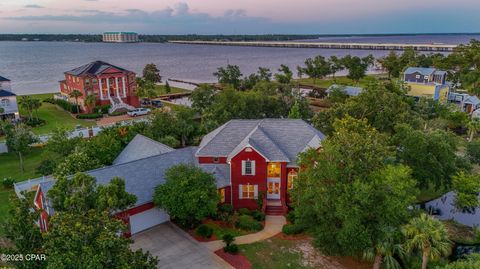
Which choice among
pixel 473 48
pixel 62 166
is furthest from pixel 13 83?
pixel 473 48

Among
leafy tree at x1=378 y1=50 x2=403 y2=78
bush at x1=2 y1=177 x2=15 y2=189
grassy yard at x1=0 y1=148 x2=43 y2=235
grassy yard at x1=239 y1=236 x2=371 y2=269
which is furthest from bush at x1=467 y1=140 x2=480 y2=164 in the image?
leafy tree at x1=378 y1=50 x2=403 y2=78

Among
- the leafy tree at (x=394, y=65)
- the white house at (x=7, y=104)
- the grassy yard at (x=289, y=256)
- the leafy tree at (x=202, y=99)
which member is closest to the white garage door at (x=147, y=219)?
the grassy yard at (x=289, y=256)

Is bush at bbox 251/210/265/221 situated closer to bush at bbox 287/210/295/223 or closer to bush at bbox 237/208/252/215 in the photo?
bush at bbox 237/208/252/215

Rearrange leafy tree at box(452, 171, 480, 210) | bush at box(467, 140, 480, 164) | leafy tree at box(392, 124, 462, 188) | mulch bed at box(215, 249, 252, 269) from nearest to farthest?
mulch bed at box(215, 249, 252, 269) < leafy tree at box(452, 171, 480, 210) < leafy tree at box(392, 124, 462, 188) < bush at box(467, 140, 480, 164)

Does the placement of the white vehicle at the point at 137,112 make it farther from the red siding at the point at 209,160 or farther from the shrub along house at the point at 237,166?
the red siding at the point at 209,160

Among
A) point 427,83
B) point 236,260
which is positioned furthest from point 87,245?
point 427,83

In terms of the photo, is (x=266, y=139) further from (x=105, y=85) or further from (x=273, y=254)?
(x=105, y=85)

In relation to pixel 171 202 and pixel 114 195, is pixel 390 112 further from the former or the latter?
pixel 114 195

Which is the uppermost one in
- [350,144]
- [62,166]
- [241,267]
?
[350,144]
